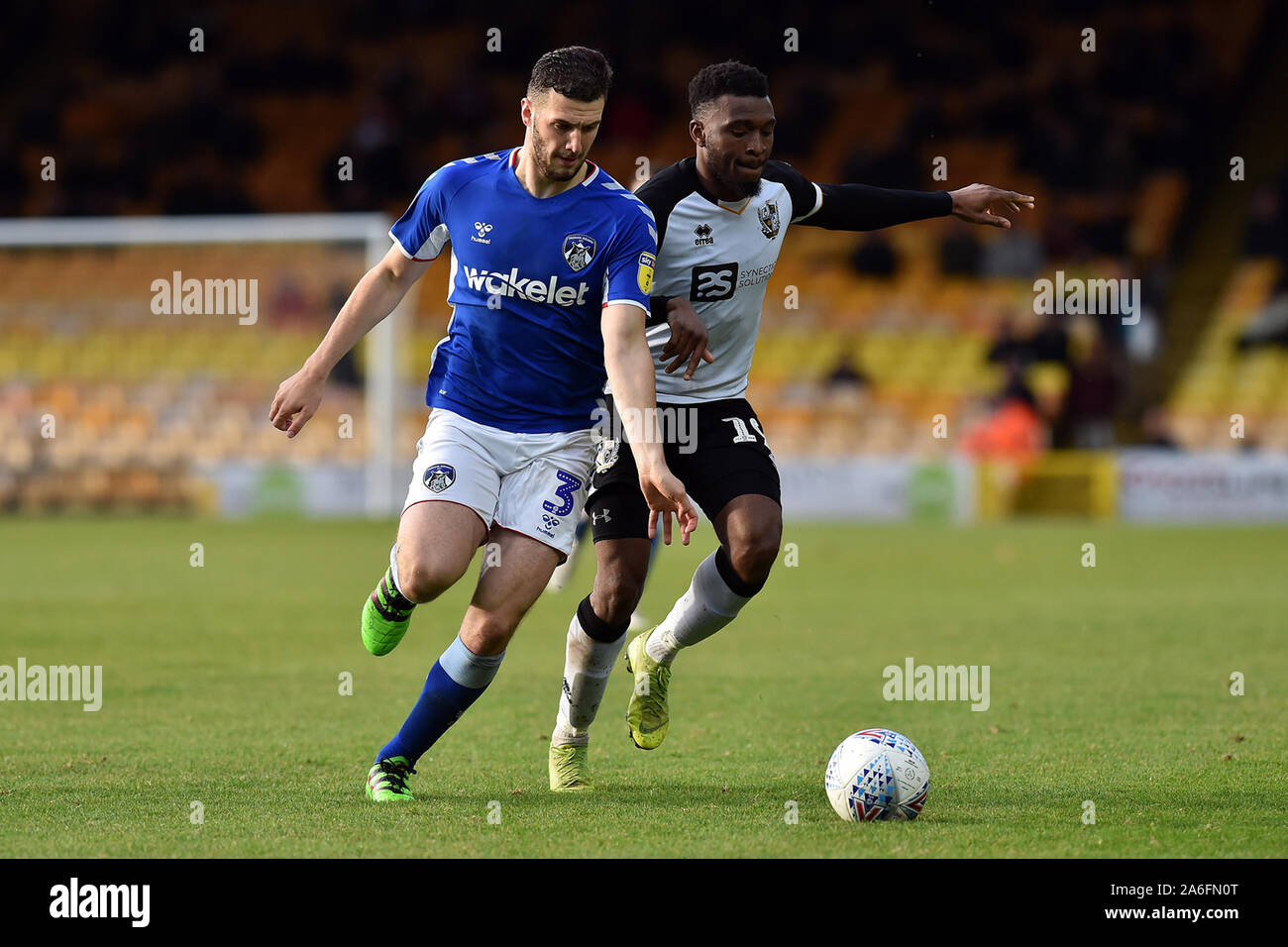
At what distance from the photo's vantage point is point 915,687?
7.75 meters

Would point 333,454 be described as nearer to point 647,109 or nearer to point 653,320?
point 647,109

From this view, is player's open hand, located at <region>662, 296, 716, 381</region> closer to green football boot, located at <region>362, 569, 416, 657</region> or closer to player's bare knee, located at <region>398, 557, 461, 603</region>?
player's bare knee, located at <region>398, 557, 461, 603</region>

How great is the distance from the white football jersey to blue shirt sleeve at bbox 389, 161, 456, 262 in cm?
78

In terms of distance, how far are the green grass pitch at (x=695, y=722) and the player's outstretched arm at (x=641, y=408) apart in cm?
95

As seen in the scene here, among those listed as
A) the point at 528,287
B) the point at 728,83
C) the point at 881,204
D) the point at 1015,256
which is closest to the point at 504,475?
the point at 528,287

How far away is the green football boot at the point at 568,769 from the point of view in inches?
217

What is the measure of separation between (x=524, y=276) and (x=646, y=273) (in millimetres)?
414

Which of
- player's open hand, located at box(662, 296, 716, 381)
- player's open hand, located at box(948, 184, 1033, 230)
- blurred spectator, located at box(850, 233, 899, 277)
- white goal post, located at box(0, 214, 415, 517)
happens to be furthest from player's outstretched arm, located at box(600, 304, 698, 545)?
blurred spectator, located at box(850, 233, 899, 277)

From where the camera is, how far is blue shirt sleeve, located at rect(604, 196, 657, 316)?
17.3 feet

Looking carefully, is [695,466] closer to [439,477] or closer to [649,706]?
[649,706]

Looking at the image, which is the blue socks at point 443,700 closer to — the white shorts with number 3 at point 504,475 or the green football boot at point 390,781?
the green football boot at point 390,781
